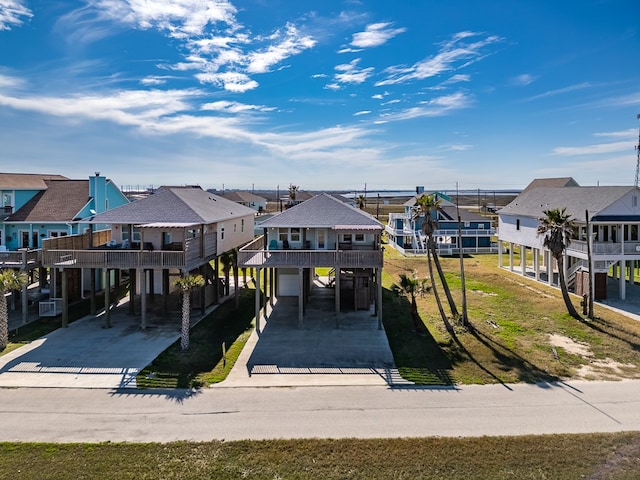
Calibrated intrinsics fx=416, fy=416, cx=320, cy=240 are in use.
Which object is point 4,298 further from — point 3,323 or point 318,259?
point 318,259

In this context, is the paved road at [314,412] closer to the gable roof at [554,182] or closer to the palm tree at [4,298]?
the palm tree at [4,298]

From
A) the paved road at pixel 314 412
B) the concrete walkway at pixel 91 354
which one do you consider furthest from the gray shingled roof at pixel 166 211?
the paved road at pixel 314 412

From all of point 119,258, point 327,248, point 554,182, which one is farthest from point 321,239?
point 554,182

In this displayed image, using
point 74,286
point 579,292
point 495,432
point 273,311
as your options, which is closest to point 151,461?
point 495,432

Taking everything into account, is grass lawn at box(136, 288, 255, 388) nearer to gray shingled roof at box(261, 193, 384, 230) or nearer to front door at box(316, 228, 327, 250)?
front door at box(316, 228, 327, 250)

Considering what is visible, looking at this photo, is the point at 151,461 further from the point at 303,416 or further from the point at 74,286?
the point at 74,286

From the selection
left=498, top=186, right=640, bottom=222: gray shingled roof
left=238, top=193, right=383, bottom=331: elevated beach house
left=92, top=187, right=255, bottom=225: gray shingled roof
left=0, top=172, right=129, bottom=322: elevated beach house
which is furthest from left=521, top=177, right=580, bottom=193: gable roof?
left=0, top=172, right=129, bottom=322: elevated beach house
